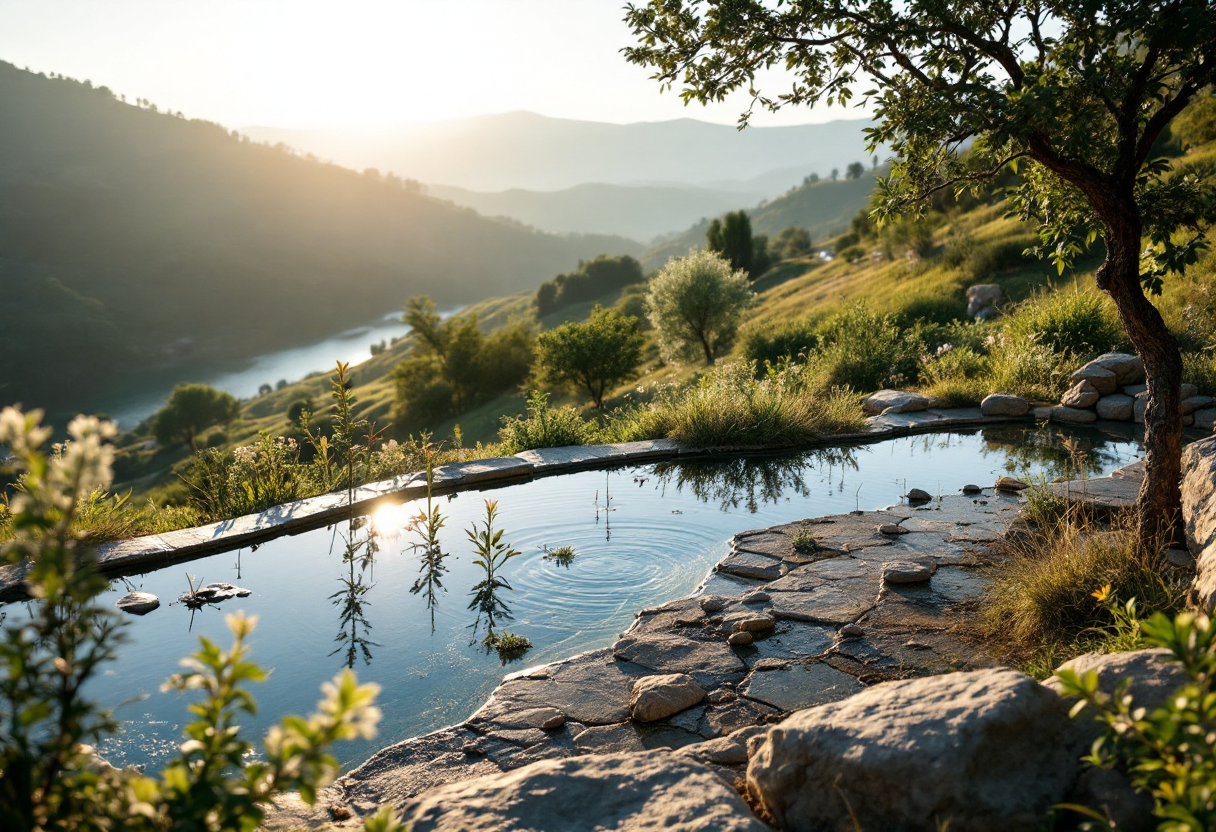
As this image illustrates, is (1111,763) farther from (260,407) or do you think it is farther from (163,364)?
(163,364)

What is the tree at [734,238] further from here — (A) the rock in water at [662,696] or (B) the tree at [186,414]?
(A) the rock in water at [662,696]

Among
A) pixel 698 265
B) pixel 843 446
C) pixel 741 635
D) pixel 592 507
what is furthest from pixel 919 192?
pixel 698 265

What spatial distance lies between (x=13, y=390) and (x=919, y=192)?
9370cm

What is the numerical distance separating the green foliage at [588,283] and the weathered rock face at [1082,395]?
64.4 metres

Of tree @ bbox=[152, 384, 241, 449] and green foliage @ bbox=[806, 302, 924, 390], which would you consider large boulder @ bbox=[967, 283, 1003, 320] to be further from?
tree @ bbox=[152, 384, 241, 449]

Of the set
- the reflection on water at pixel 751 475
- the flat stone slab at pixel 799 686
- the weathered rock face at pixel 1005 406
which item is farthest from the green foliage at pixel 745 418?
the flat stone slab at pixel 799 686

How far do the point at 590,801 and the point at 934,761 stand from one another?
3.30ft

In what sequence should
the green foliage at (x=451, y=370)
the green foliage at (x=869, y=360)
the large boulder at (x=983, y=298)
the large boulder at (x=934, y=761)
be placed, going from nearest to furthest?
1. the large boulder at (x=934, y=761)
2. the green foliage at (x=869, y=360)
3. the large boulder at (x=983, y=298)
4. the green foliage at (x=451, y=370)

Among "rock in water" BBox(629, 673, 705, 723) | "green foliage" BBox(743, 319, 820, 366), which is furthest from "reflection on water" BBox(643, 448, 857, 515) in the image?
"green foliage" BBox(743, 319, 820, 366)

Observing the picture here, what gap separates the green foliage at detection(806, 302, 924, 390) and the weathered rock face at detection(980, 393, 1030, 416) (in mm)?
2053

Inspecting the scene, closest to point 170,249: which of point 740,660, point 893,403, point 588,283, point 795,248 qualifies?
point 588,283

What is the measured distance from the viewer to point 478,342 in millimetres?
44438

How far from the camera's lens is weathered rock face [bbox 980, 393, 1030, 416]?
374 inches

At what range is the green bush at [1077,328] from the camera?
1066cm
